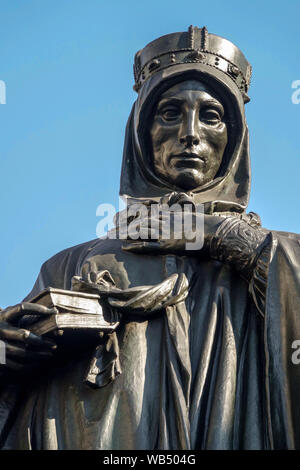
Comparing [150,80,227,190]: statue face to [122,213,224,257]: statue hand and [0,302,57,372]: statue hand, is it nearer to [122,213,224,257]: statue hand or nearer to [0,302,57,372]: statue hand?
[122,213,224,257]: statue hand

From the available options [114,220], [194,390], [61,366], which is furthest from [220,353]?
[114,220]

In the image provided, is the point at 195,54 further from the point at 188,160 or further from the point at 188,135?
the point at 188,160

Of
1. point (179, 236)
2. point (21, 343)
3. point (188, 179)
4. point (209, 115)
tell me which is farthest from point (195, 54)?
point (21, 343)

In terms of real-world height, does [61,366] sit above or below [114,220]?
below

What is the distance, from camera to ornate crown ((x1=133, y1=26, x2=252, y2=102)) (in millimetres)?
11672

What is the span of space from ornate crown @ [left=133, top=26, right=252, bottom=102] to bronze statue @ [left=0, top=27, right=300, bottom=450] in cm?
127

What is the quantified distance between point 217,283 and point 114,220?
131 cm

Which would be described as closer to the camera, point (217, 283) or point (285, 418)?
point (285, 418)

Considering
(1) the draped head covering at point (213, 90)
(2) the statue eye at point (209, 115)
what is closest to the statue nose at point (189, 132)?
(2) the statue eye at point (209, 115)

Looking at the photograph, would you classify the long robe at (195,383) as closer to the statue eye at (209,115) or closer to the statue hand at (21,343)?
the statue hand at (21,343)

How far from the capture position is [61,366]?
32.1ft
